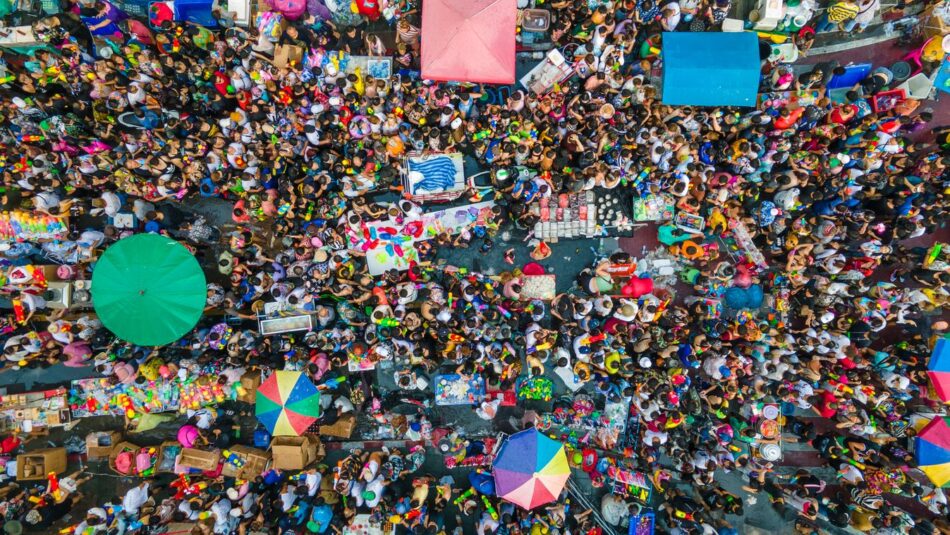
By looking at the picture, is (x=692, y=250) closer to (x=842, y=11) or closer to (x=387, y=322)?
(x=842, y=11)

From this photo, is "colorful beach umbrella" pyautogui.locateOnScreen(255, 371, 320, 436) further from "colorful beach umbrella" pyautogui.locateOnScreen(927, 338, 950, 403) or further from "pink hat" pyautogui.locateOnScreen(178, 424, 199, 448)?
"colorful beach umbrella" pyautogui.locateOnScreen(927, 338, 950, 403)

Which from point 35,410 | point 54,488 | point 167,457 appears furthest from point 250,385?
point 54,488

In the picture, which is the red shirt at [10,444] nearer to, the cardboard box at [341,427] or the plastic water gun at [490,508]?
the cardboard box at [341,427]

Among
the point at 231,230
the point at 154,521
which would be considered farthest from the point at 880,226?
the point at 154,521

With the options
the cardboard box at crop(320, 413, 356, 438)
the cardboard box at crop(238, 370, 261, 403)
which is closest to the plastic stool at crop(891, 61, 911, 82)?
the cardboard box at crop(320, 413, 356, 438)

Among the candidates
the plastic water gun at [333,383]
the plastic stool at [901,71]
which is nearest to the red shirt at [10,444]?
the plastic water gun at [333,383]
